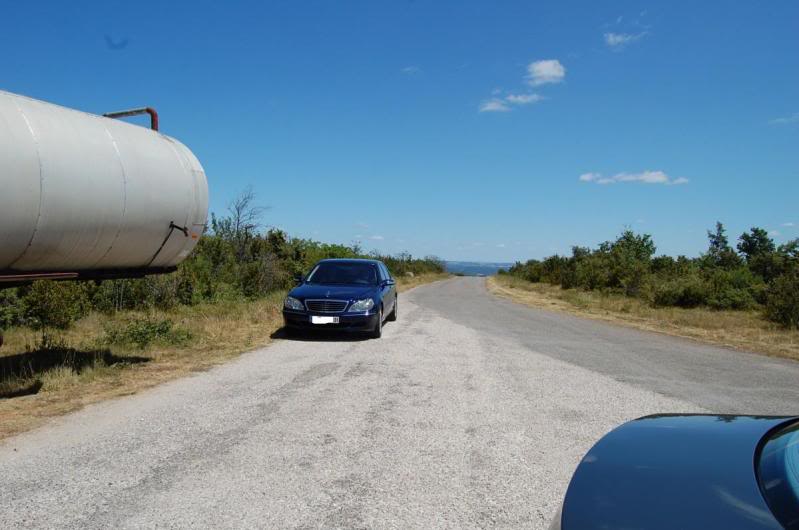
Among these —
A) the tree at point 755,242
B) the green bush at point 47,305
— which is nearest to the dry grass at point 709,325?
the green bush at point 47,305

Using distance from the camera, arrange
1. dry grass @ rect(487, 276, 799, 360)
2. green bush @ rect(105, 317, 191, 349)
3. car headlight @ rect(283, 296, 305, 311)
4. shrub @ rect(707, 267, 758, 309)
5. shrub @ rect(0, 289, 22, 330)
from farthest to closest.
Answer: shrub @ rect(707, 267, 758, 309) → dry grass @ rect(487, 276, 799, 360) → shrub @ rect(0, 289, 22, 330) → car headlight @ rect(283, 296, 305, 311) → green bush @ rect(105, 317, 191, 349)

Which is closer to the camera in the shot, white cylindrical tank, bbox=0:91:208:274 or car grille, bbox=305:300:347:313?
white cylindrical tank, bbox=0:91:208:274

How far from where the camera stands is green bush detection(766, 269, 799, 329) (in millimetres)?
16891

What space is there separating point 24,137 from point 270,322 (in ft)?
27.2

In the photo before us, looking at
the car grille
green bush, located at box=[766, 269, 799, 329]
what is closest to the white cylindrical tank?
the car grille

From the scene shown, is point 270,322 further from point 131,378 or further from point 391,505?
point 391,505

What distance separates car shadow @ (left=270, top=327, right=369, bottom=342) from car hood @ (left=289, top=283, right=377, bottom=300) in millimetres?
→ 693

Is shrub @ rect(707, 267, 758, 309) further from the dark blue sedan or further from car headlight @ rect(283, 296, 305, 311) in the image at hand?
car headlight @ rect(283, 296, 305, 311)

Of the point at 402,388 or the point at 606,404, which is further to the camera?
the point at 402,388

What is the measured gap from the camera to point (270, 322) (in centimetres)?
1361

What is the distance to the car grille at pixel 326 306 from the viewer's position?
1100cm

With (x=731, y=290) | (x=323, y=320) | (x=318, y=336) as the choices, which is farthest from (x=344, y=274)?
(x=731, y=290)

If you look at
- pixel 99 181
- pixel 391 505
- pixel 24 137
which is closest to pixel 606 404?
A: pixel 391 505

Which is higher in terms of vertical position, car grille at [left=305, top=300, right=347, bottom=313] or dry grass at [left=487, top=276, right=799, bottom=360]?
car grille at [left=305, top=300, right=347, bottom=313]
